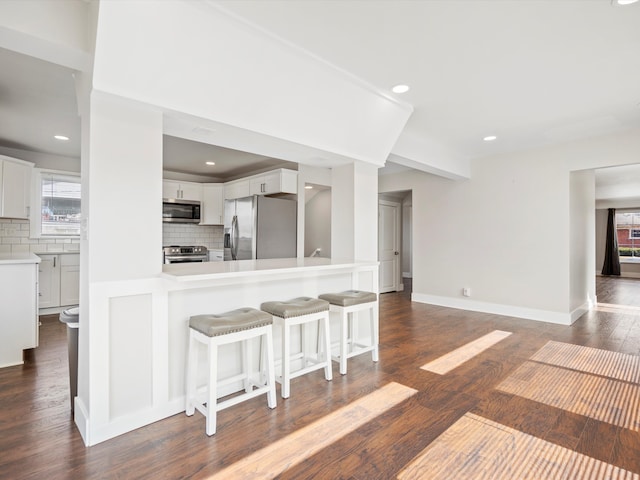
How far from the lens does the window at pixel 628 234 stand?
36.7 ft

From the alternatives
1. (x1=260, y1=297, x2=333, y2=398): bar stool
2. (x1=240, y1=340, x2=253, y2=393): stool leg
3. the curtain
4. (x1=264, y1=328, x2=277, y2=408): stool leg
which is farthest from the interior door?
the curtain

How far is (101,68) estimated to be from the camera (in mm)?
1789

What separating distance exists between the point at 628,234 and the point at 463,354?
12049 mm

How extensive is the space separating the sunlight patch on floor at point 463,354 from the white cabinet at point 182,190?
4.89 m

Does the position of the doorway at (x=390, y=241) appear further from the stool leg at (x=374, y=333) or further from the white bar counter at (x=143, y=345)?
the white bar counter at (x=143, y=345)

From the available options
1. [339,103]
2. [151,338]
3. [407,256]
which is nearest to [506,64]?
[339,103]

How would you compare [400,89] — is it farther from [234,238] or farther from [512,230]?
[234,238]

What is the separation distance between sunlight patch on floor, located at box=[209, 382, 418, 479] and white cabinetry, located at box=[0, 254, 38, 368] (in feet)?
9.02

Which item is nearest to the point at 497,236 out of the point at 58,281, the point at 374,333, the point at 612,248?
the point at 374,333

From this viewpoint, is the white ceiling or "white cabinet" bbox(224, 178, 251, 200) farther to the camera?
"white cabinet" bbox(224, 178, 251, 200)

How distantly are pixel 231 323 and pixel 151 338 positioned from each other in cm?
50

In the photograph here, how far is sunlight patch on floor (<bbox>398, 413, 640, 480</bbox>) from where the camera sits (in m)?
1.68

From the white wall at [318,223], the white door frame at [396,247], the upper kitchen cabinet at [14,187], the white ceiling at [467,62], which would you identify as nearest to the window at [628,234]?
the white door frame at [396,247]

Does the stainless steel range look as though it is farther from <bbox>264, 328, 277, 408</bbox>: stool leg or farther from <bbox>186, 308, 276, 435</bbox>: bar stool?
<bbox>264, 328, 277, 408</bbox>: stool leg
